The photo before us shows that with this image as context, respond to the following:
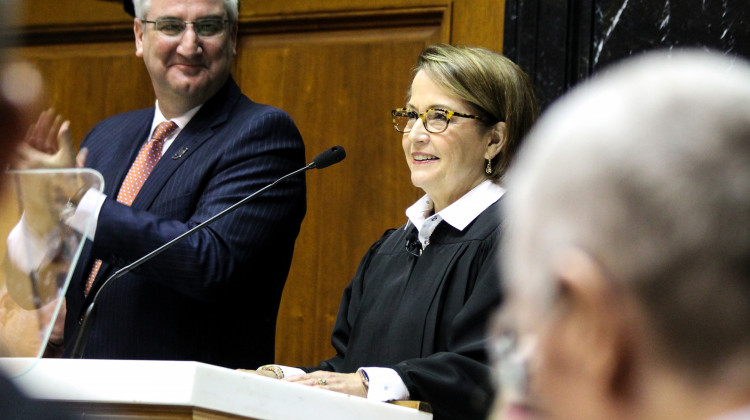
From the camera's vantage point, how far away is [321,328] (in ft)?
14.1

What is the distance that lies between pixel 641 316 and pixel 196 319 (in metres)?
2.49

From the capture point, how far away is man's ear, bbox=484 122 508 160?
301cm

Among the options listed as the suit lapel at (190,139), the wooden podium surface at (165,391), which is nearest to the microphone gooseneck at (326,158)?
the suit lapel at (190,139)

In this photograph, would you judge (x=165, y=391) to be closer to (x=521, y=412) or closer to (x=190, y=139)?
(x=521, y=412)

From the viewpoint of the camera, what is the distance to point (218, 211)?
3.04 metres

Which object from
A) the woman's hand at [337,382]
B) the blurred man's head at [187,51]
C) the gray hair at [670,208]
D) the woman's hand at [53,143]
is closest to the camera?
the gray hair at [670,208]

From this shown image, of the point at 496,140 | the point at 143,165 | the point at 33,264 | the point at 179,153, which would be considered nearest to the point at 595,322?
the point at 33,264

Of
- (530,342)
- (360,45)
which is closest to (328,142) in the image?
(360,45)

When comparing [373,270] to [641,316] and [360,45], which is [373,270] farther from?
[641,316]

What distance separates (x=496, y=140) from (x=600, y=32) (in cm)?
94

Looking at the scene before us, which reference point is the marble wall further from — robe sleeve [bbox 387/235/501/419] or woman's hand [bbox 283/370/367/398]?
woman's hand [bbox 283/370/367/398]

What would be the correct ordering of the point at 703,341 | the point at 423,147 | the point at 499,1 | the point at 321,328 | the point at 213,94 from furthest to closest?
the point at 321,328
the point at 499,1
the point at 213,94
the point at 423,147
the point at 703,341

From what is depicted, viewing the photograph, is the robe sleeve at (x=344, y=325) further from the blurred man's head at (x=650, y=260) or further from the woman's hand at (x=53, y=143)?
the blurred man's head at (x=650, y=260)

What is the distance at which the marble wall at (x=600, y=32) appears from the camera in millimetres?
3559
